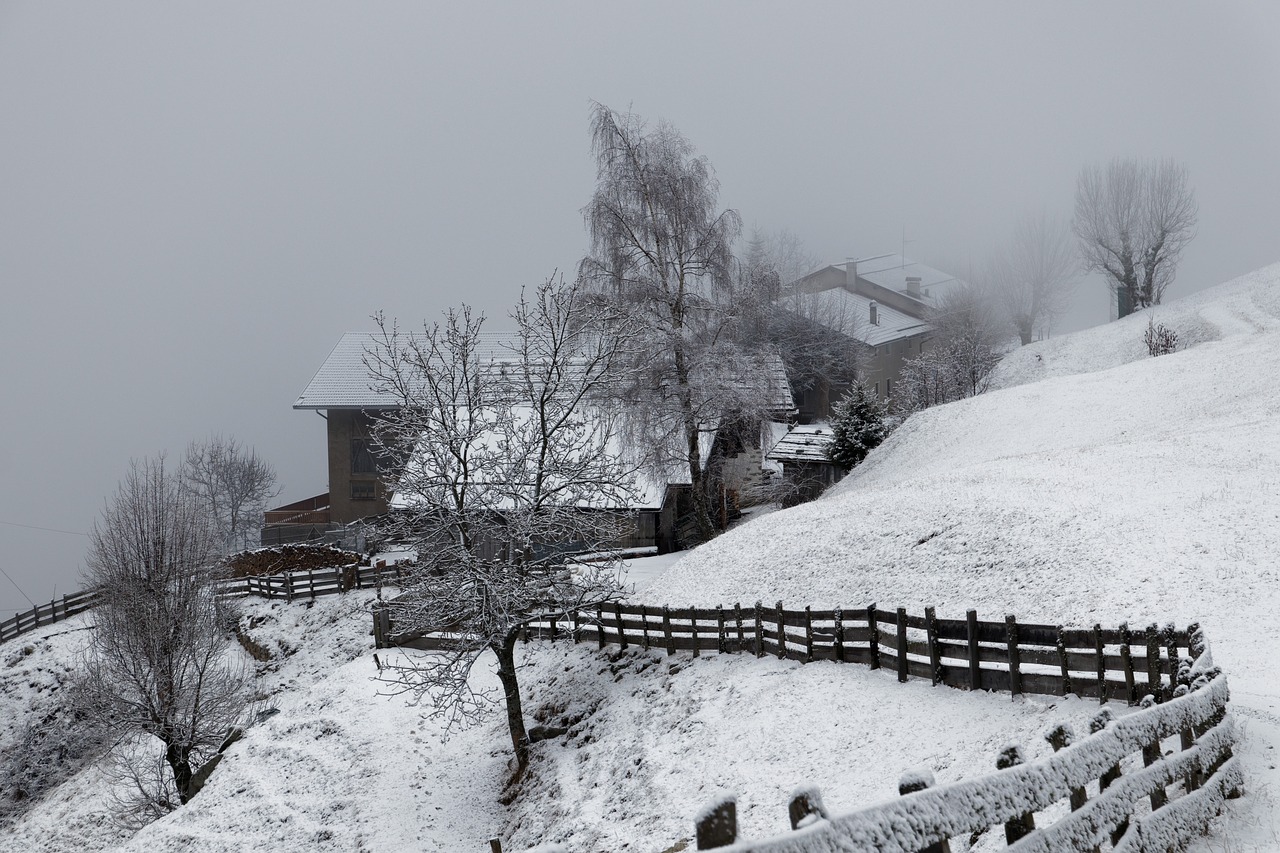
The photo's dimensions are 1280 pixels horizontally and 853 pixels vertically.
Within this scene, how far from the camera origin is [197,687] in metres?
23.0

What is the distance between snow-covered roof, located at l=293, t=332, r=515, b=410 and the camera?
4838cm

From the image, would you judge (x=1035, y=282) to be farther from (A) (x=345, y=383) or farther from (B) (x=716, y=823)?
(B) (x=716, y=823)

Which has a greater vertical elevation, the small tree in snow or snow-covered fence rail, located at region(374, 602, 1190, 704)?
the small tree in snow

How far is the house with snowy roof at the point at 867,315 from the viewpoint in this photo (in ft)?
208

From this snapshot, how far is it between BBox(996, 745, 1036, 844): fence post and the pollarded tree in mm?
25654

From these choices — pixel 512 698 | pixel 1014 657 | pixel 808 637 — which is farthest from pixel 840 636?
pixel 512 698

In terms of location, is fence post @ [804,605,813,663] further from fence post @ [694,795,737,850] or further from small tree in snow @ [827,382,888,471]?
small tree in snow @ [827,382,888,471]

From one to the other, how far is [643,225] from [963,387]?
3010 cm

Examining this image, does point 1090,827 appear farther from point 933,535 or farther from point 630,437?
point 630,437

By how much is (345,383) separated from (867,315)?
41041 mm

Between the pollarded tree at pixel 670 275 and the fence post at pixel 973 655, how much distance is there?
18196 mm

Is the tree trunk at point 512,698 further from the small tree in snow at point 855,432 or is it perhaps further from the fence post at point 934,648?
the small tree in snow at point 855,432

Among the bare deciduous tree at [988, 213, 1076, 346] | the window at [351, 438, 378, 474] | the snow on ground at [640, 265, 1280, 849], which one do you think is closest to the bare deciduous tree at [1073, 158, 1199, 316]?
the bare deciduous tree at [988, 213, 1076, 346]

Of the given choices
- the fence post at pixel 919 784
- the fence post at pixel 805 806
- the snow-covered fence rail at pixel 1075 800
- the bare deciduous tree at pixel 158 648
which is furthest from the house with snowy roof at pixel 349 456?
the fence post at pixel 805 806
